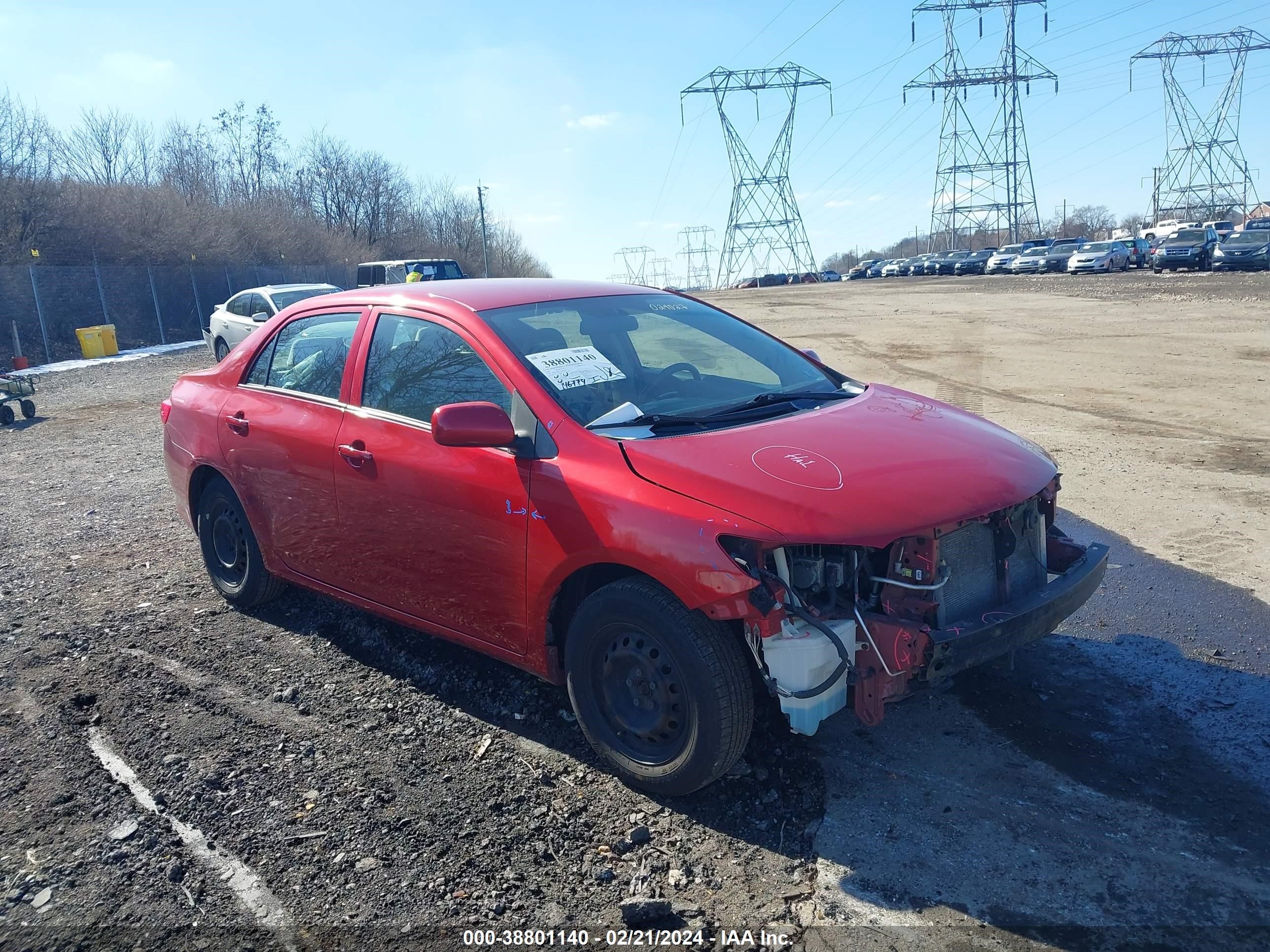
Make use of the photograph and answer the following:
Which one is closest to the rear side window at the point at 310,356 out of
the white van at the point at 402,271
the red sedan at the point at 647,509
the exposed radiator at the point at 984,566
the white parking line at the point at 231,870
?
the red sedan at the point at 647,509

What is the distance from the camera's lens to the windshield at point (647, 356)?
3.75m

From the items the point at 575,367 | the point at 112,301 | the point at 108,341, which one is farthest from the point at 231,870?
the point at 112,301

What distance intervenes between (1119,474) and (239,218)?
45.4 metres

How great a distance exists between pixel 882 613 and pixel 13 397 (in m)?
14.6

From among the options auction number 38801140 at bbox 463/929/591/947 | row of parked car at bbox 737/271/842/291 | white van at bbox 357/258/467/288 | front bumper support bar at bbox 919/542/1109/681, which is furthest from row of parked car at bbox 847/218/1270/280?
auction number 38801140 at bbox 463/929/591/947

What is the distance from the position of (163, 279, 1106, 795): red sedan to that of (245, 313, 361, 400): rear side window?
0.02 metres

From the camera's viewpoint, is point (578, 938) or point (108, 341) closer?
point (578, 938)

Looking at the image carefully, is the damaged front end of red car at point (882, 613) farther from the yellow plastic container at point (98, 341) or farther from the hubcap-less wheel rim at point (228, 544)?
the yellow plastic container at point (98, 341)

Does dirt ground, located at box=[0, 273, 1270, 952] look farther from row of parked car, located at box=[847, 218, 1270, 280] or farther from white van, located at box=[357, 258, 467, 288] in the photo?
row of parked car, located at box=[847, 218, 1270, 280]

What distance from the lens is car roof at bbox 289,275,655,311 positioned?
4.18m

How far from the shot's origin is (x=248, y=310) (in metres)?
18.8

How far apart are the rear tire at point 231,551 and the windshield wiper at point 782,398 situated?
275cm

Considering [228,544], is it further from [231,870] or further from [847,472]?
[847,472]

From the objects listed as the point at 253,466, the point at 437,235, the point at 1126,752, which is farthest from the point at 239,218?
the point at 1126,752
